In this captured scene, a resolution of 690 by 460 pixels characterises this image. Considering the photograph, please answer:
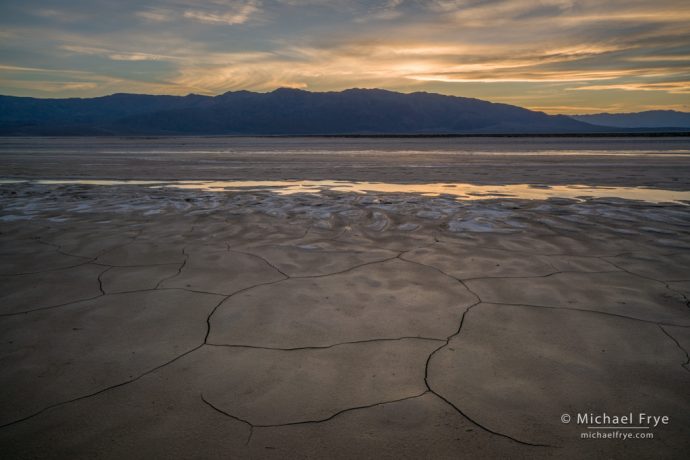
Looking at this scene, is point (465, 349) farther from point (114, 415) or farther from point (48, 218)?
point (48, 218)

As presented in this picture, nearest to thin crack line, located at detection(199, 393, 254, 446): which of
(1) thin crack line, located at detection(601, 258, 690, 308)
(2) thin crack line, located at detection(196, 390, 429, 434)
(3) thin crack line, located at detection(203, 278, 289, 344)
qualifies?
(2) thin crack line, located at detection(196, 390, 429, 434)

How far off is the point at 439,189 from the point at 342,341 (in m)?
6.67

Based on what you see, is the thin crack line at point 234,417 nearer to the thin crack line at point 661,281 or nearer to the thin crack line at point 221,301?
the thin crack line at point 221,301

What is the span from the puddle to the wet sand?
270cm

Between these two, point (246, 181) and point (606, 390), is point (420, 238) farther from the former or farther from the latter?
point (246, 181)

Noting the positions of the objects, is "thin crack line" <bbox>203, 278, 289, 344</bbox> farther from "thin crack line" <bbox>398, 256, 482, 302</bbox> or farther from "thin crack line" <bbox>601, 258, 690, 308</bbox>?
"thin crack line" <bbox>601, 258, 690, 308</bbox>

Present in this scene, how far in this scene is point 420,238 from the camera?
456 centimetres

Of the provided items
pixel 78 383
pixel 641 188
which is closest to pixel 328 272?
pixel 78 383

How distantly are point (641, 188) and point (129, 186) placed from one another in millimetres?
10975

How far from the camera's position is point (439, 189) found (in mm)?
8438

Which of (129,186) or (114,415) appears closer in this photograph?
(114,415)

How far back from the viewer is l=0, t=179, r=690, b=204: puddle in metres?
7.34

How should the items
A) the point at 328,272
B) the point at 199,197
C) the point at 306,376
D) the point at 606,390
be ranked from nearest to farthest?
the point at 606,390
the point at 306,376
the point at 328,272
the point at 199,197

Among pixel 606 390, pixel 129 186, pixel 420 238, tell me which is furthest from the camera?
pixel 129 186
